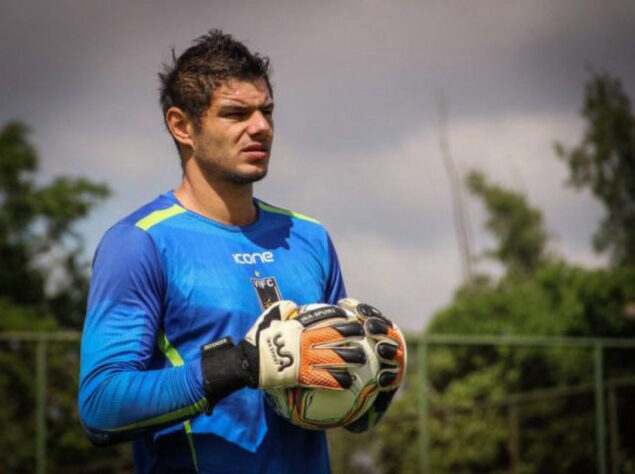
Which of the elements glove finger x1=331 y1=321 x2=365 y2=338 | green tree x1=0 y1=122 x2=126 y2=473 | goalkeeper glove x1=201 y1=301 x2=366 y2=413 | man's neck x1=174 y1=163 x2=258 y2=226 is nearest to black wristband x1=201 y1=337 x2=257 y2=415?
goalkeeper glove x1=201 y1=301 x2=366 y2=413

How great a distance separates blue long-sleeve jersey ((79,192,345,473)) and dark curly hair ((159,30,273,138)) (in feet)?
1.06

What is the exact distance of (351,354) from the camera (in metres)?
2.39

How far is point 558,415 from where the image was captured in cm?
1169

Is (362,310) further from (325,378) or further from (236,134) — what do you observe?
(236,134)

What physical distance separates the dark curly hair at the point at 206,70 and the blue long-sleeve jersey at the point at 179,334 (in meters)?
0.32

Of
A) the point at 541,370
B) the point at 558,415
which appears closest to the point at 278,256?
the point at 558,415

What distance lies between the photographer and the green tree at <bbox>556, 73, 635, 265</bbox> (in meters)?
31.8

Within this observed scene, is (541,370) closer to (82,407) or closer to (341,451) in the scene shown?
(341,451)

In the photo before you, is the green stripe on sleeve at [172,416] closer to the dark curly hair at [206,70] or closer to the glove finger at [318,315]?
the glove finger at [318,315]

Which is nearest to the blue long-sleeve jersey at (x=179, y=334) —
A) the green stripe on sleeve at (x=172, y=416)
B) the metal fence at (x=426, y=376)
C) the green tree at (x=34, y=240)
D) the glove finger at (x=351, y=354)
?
the green stripe on sleeve at (x=172, y=416)

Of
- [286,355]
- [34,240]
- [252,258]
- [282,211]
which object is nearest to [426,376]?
[282,211]

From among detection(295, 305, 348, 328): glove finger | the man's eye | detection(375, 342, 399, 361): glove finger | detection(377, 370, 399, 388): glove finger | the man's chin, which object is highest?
the man's eye

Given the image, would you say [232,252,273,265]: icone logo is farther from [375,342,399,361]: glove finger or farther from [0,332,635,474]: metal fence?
[0,332,635,474]: metal fence

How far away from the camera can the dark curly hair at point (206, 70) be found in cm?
277
